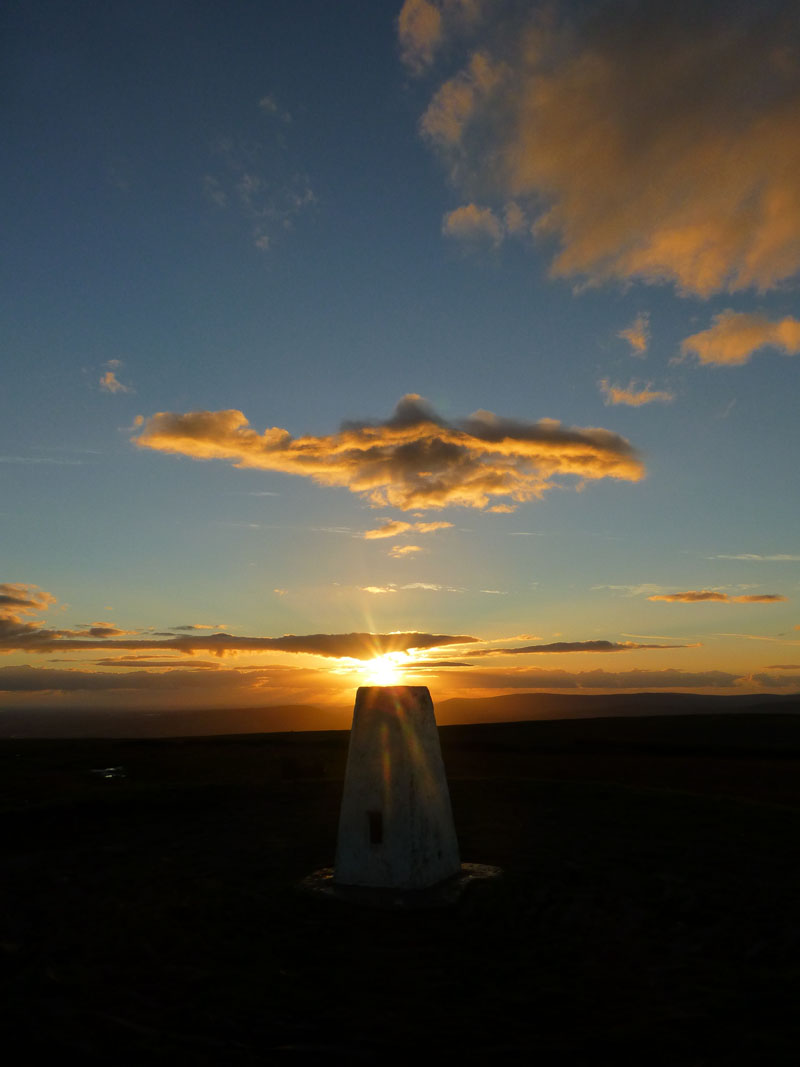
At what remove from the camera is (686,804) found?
1493cm

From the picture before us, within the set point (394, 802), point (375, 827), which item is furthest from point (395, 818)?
point (375, 827)

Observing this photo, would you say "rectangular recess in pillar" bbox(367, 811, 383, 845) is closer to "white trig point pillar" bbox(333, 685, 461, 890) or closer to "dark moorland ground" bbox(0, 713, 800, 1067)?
"white trig point pillar" bbox(333, 685, 461, 890)

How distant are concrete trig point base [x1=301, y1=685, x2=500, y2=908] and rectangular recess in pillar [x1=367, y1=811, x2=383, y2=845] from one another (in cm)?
1

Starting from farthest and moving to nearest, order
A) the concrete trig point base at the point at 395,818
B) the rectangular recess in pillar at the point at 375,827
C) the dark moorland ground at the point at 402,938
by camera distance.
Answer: the rectangular recess in pillar at the point at 375,827, the concrete trig point base at the point at 395,818, the dark moorland ground at the point at 402,938

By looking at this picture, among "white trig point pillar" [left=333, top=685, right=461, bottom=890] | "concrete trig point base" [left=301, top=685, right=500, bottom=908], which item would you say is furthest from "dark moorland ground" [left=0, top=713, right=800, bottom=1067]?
"white trig point pillar" [left=333, top=685, right=461, bottom=890]

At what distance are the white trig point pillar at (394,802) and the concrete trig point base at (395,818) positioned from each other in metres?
0.01

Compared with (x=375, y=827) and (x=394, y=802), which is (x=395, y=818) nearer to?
(x=394, y=802)

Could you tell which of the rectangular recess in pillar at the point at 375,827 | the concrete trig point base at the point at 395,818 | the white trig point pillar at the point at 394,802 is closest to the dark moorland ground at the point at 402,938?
the concrete trig point base at the point at 395,818

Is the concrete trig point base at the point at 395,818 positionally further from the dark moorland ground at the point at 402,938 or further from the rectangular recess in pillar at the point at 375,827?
the dark moorland ground at the point at 402,938

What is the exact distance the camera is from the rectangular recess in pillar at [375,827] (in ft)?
32.1

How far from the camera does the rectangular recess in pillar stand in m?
9.78

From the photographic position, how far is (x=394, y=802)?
9.85 metres

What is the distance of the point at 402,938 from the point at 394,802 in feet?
6.24

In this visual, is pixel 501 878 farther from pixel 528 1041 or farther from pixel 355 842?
pixel 528 1041
